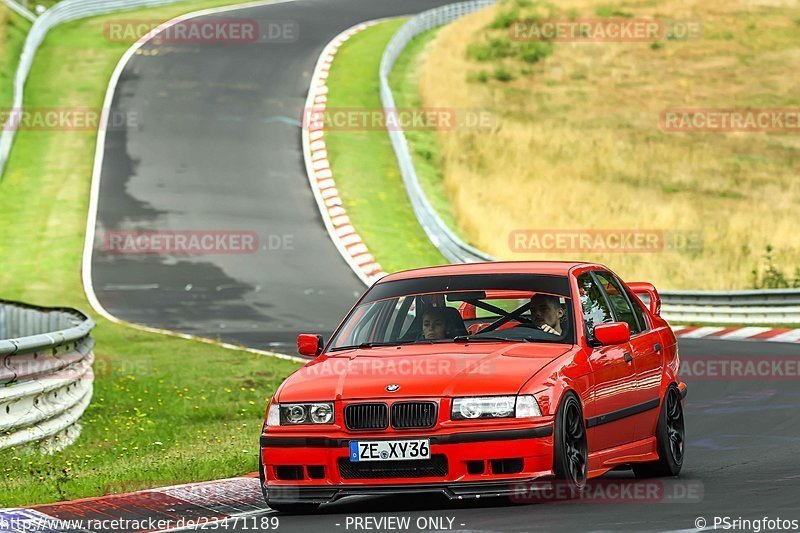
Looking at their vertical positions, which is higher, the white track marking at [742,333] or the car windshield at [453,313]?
the car windshield at [453,313]

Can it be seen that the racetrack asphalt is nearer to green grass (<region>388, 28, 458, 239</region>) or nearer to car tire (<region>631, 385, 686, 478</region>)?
car tire (<region>631, 385, 686, 478</region>)

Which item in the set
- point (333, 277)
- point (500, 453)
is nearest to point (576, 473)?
point (500, 453)

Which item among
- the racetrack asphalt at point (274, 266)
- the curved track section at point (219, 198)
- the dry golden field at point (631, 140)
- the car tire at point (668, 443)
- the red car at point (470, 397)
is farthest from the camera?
the dry golden field at point (631, 140)

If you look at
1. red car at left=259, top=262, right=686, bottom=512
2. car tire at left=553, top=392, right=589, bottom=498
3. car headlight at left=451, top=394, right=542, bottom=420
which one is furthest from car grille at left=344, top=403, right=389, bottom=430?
car tire at left=553, top=392, right=589, bottom=498

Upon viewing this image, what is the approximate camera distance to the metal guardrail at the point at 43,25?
39.7m

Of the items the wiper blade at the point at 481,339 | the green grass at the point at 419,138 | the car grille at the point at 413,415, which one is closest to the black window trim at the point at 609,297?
the wiper blade at the point at 481,339

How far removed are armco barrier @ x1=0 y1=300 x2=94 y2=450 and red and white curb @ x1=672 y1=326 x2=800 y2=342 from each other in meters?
12.2

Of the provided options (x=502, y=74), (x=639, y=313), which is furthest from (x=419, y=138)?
(x=639, y=313)

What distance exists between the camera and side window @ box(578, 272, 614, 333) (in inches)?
402

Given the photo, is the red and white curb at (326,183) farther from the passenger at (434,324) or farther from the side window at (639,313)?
the passenger at (434,324)

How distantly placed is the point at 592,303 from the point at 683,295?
17299mm

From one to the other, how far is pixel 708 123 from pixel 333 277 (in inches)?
1073

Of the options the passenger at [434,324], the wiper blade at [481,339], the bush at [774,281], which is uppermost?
the passenger at [434,324]

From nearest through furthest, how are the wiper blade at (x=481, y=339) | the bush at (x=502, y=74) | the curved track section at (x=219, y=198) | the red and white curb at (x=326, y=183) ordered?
the wiper blade at (x=481, y=339) < the curved track section at (x=219, y=198) < the red and white curb at (x=326, y=183) < the bush at (x=502, y=74)
